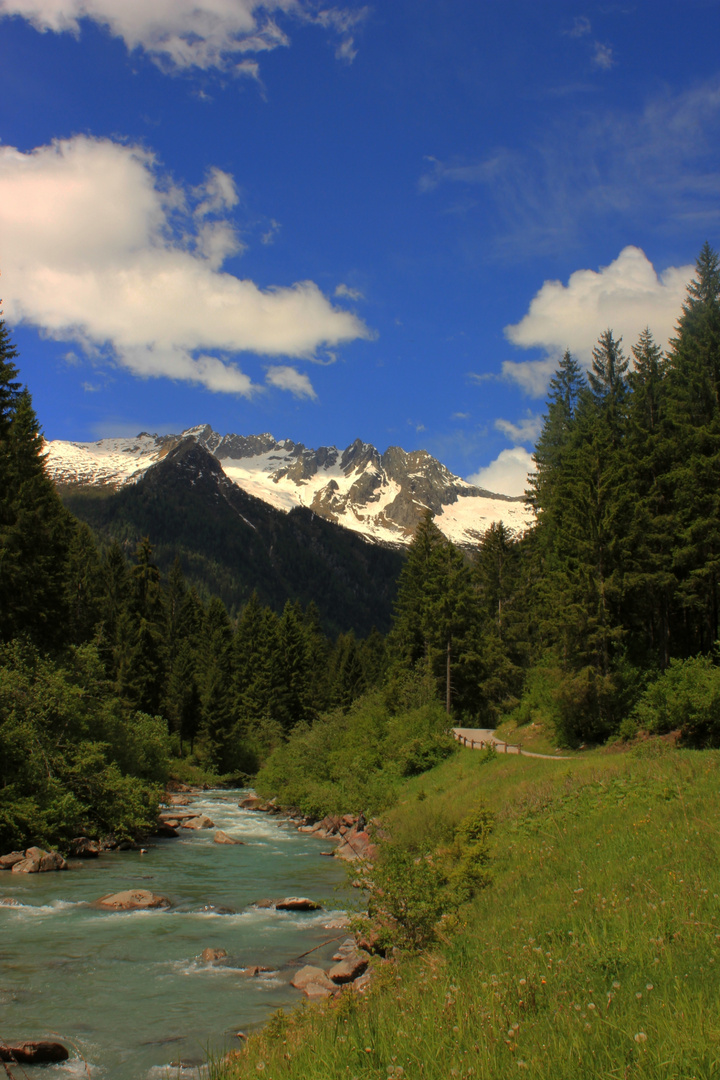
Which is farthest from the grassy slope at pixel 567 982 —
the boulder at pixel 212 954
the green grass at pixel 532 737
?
the green grass at pixel 532 737

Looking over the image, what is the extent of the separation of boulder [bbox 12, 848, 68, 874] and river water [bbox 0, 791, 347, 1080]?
1.98ft

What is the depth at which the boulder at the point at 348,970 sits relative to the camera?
14133 millimetres

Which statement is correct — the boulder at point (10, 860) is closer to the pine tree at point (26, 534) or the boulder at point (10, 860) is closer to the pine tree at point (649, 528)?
the pine tree at point (26, 534)

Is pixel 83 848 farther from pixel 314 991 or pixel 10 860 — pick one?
pixel 314 991

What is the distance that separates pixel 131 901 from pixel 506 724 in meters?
34.1

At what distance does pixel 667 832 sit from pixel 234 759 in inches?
2359

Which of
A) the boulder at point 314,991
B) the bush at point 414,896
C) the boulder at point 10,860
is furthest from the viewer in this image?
the boulder at point 10,860

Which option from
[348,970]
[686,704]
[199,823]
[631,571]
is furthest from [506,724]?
[348,970]

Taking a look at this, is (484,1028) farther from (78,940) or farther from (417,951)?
(78,940)

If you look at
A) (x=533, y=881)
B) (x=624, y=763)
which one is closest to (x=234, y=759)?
(x=624, y=763)

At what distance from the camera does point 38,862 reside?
24.0 metres

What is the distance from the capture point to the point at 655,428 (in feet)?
134

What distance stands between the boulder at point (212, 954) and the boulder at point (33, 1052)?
537 cm

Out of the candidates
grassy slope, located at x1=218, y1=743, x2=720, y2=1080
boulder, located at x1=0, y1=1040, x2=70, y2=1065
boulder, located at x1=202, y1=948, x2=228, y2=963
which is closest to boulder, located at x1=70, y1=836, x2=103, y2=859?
boulder, located at x1=202, y1=948, x2=228, y2=963
